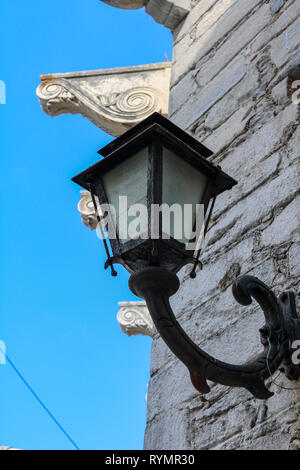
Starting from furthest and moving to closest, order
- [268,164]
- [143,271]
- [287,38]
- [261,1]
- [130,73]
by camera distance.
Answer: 1. [130,73]
2. [261,1]
3. [287,38]
4. [268,164]
5. [143,271]

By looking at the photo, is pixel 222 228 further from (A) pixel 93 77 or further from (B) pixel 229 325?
(A) pixel 93 77

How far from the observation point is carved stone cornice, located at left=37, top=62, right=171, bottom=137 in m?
4.43

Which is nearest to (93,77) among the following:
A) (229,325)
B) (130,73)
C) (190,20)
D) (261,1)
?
(130,73)

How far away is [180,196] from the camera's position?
2.01 m

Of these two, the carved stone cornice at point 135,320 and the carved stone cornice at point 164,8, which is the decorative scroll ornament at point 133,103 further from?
the carved stone cornice at point 135,320

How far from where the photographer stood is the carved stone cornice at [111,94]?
4.43m

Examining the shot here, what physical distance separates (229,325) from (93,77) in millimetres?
2497

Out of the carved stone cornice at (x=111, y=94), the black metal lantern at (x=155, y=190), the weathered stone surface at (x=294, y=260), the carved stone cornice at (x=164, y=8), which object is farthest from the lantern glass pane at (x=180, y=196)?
the carved stone cornice at (x=164, y=8)

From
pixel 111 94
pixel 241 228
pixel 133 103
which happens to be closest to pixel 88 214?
pixel 111 94

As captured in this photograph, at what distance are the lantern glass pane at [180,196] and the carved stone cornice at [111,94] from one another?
7.74 ft

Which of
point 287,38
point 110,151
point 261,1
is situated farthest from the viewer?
point 261,1

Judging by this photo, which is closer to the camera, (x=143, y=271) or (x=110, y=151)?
(x=143, y=271)

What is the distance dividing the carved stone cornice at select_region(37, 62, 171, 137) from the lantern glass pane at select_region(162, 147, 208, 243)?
2.36m

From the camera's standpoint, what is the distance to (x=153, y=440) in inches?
109
